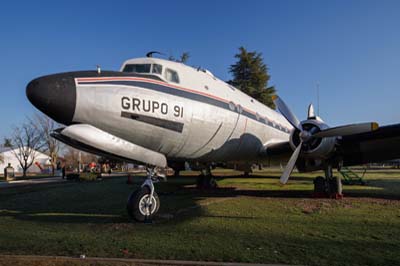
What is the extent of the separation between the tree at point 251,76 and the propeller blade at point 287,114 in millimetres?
36377

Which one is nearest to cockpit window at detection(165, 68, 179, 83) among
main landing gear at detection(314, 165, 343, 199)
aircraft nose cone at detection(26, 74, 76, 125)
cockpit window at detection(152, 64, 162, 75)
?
cockpit window at detection(152, 64, 162, 75)

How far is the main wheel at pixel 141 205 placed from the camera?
24.4 feet

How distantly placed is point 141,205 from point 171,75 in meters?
3.42

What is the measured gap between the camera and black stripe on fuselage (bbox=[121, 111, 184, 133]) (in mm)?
6898

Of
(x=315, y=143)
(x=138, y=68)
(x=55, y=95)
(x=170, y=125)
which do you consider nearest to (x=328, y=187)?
(x=315, y=143)

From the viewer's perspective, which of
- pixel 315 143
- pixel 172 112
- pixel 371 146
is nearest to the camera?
pixel 172 112

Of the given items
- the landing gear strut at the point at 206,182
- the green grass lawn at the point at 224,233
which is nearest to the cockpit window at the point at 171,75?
the green grass lawn at the point at 224,233

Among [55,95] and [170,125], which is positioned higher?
[55,95]

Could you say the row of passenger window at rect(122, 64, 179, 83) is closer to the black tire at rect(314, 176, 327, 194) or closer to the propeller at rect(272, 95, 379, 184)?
the propeller at rect(272, 95, 379, 184)

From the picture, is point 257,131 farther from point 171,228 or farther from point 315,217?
point 171,228

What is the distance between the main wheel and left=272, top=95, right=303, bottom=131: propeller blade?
19.1 ft

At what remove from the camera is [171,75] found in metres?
8.35

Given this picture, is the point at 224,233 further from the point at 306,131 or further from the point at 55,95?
the point at 306,131

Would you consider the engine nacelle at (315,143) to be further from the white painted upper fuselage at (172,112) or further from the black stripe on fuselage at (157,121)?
the black stripe on fuselage at (157,121)
